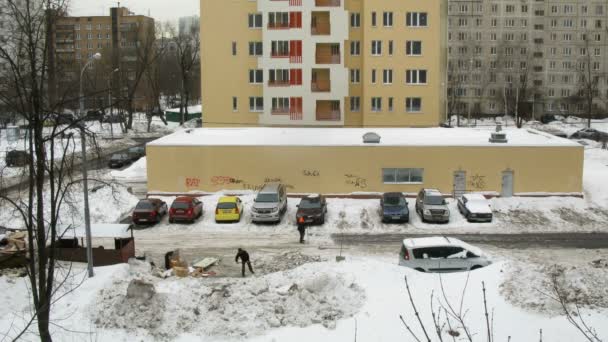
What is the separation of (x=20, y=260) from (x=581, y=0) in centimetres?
8555

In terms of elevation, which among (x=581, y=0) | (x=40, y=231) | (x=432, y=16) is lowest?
(x=40, y=231)

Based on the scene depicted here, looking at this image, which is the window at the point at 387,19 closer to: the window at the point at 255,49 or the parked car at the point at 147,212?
the window at the point at 255,49

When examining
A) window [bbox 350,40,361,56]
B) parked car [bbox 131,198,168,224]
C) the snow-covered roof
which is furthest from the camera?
window [bbox 350,40,361,56]

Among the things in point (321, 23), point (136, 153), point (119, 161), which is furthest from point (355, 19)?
point (119, 161)

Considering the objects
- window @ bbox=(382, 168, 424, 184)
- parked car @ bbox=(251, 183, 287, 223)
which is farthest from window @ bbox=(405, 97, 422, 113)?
parked car @ bbox=(251, 183, 287, 223)

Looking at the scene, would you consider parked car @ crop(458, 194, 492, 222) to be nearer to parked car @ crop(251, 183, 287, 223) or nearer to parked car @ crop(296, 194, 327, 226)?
parked car @ crop(296, 194, 327, 226)

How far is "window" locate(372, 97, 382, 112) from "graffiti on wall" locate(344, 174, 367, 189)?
16.0m

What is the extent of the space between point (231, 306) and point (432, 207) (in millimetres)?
15884

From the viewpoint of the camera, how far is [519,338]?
1639cm

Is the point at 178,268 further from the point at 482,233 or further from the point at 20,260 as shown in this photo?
the point at 482,233

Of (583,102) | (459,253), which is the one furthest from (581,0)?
(459,253)

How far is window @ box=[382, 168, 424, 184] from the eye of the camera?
36500 millimetres

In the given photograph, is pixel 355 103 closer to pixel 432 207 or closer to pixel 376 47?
pixel 376 47

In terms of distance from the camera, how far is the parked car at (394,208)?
32.2 m
